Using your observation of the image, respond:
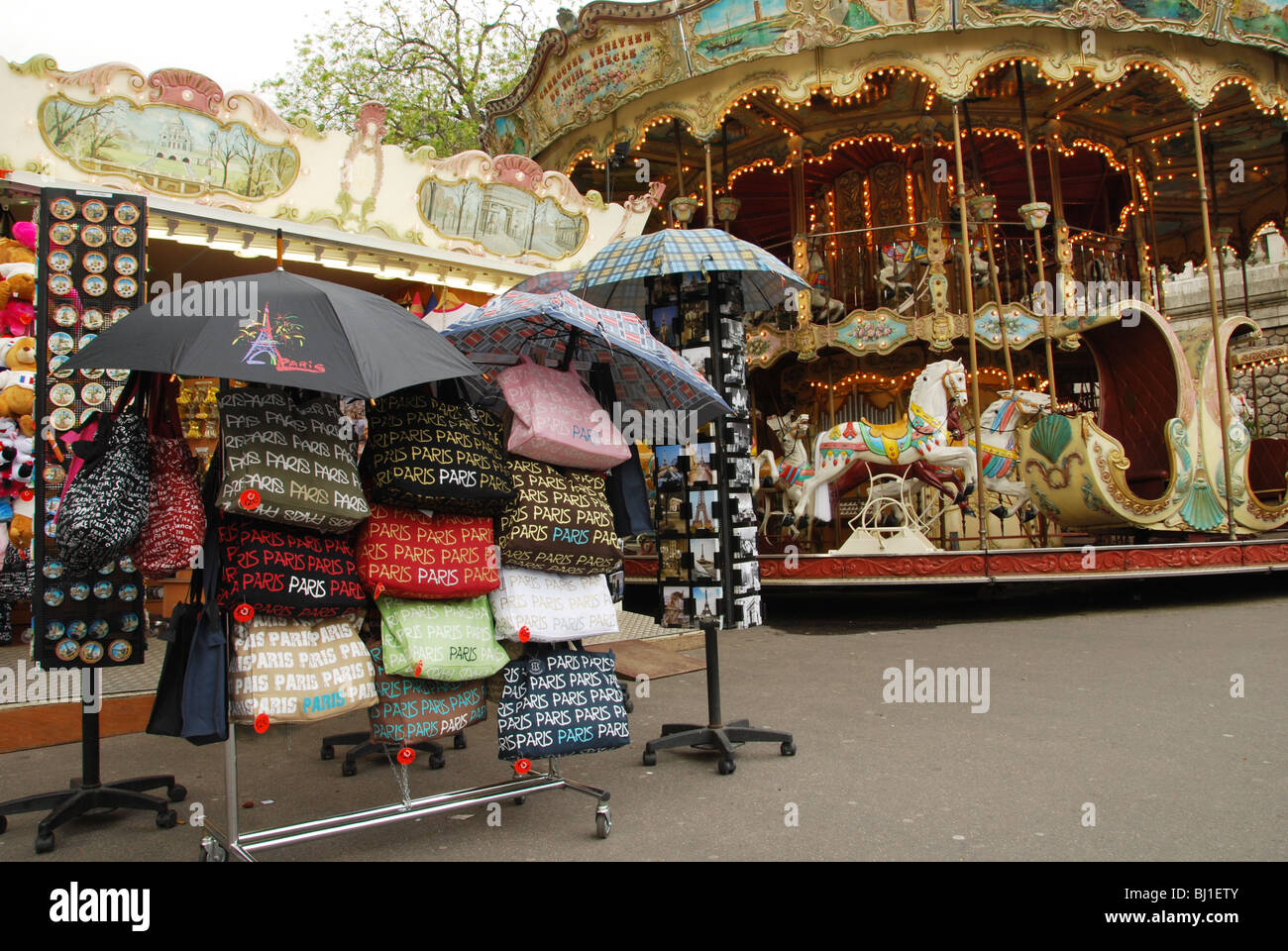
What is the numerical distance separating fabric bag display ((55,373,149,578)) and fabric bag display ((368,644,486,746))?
1041 millimetres

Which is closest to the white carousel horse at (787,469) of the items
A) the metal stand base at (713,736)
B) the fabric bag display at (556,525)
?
the metal stand base at (713,736)

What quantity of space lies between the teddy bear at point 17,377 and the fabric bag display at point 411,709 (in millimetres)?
4311

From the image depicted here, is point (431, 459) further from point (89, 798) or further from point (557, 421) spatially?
point (89, 798)

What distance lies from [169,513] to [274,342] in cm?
88

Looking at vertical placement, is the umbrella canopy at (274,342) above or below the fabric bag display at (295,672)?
above

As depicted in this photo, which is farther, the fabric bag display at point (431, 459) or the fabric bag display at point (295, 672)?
the fabric bag display at point (431, 459)

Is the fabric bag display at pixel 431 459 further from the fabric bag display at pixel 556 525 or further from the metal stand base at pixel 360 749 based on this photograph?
the metal stand base at pixel 360 749

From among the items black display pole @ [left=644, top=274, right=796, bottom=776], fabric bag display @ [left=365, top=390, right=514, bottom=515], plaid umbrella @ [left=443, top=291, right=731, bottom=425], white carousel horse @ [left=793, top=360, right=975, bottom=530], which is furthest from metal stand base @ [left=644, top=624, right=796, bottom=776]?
white carousel horse @ [left=793, top=360, right=975, bottom=530]

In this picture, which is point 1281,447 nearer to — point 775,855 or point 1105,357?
point 1105,357

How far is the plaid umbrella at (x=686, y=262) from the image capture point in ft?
16.9

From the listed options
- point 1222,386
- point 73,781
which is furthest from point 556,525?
point 1222,386

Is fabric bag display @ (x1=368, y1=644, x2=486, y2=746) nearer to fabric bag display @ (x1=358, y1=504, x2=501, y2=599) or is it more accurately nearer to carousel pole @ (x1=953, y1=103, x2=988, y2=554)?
fabric bag display @ (x1=358, y1=504, x2=501, y2=599)

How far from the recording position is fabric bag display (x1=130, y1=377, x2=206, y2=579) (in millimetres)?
3561
